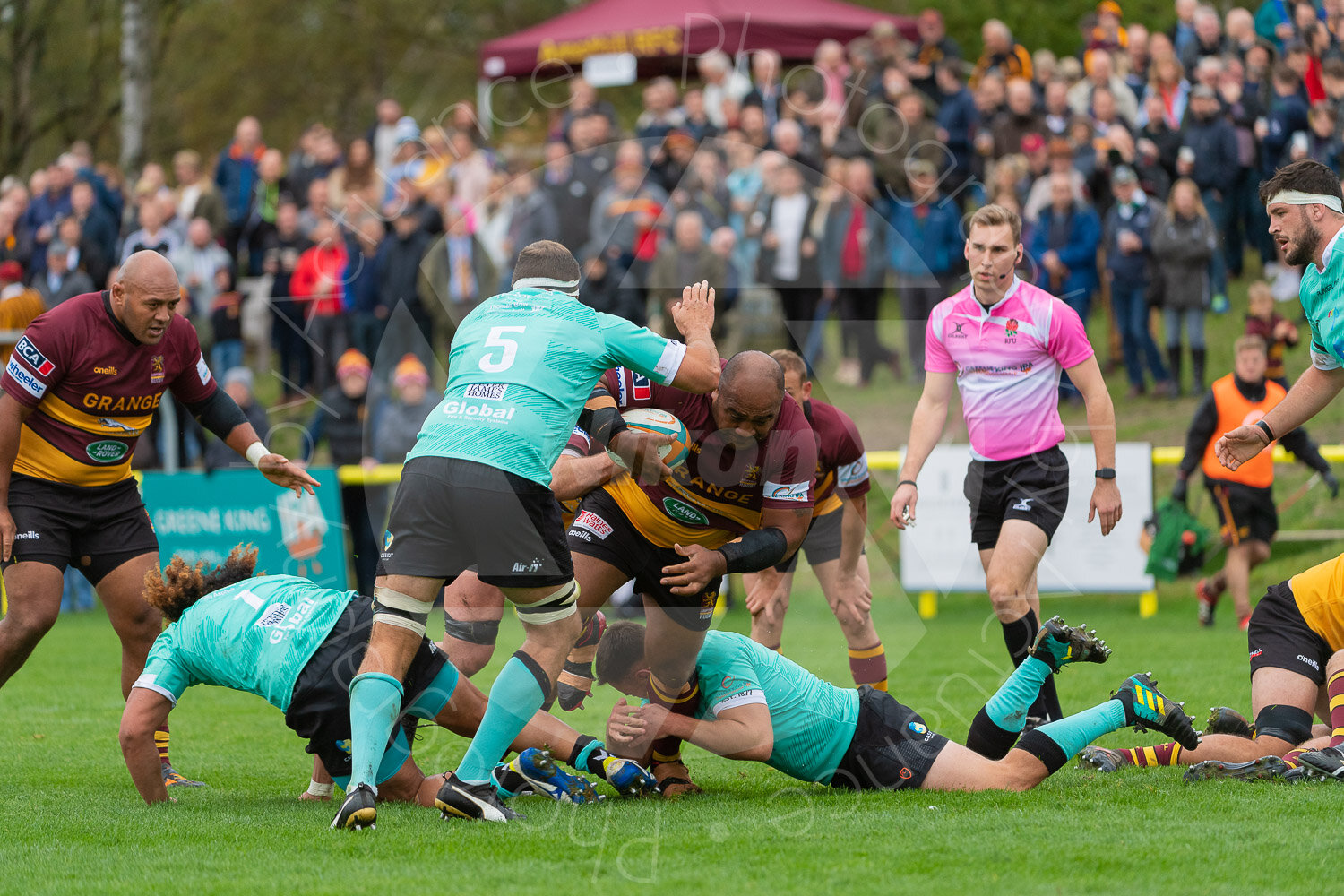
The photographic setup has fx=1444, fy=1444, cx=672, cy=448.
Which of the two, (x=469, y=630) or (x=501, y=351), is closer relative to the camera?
(x=501, y=351)

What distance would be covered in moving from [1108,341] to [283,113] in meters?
22.2

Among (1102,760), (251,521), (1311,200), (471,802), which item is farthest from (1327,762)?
(251,521)

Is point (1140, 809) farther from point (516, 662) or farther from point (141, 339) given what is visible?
point (141, 339)

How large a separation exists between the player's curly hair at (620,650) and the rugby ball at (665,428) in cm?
66

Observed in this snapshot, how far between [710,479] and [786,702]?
1.08 m

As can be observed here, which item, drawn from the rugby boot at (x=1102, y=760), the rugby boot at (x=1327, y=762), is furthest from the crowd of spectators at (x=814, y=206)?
the rugby boot at (x=1327, y=762)

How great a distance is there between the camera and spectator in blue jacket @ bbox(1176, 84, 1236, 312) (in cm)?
1470

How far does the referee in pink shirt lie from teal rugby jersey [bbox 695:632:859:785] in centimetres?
131

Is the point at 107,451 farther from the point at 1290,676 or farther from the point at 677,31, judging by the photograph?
the point at 677,31

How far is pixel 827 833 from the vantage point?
485cm

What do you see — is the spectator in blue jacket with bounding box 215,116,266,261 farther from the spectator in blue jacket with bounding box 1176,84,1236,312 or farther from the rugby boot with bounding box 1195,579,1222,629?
the rugby boot with bounding box 1195,579,1222,629

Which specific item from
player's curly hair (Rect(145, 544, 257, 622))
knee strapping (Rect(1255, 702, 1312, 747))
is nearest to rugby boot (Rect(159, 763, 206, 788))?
player's curly hair (Rect(145, 544, 257, 622))

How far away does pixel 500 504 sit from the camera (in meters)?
5.11

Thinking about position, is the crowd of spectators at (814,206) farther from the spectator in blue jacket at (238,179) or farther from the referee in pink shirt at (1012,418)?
the referee in pink shirt at (1012,418)
